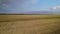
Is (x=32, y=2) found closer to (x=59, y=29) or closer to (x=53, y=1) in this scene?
(x=53, y=1)

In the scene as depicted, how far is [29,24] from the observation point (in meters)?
0.61

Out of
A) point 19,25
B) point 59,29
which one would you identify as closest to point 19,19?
point 19,25

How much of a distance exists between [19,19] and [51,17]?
0.23 meters

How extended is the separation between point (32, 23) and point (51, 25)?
136 mm

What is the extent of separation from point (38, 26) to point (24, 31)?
0.10 metres

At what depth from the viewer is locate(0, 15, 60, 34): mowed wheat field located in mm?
591

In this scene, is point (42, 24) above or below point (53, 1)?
below

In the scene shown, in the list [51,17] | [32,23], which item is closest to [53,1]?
[51,17]

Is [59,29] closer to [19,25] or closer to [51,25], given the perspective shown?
[51,25]

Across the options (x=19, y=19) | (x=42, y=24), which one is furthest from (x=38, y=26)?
(x=19, y=19)

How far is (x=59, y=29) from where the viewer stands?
0.61 m

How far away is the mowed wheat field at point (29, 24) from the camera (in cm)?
59

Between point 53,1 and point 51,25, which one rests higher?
point 53,1

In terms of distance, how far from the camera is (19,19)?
2.00 feet
